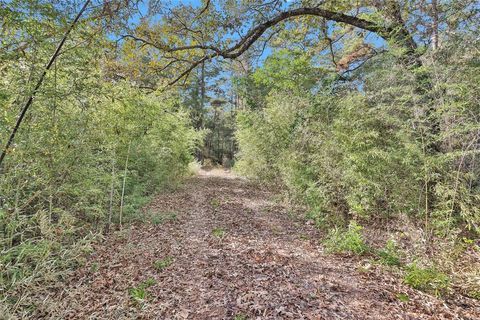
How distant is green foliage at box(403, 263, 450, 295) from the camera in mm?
3137

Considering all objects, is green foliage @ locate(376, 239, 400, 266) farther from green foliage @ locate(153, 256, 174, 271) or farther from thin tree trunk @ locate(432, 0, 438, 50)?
thin tree trunk @ locate(432, 0, 438, 50)

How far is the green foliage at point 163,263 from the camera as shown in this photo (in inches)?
146

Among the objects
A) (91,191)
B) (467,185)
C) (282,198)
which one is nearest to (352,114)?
(467,185)

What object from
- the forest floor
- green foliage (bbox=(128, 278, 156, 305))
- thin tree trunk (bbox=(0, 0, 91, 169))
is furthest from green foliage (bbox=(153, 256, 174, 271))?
thin tree trunk (bbox=(0, 0, 91, 169))

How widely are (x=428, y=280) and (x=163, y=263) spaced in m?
3.20

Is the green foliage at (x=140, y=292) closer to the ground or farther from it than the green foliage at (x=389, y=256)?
closer to the ground

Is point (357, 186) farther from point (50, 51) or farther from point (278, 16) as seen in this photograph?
point (50, 51)

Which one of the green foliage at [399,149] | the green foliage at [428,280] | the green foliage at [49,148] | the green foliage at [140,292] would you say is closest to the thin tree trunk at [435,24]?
the green foliage at [399,149]

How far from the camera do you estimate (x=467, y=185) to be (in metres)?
3.92

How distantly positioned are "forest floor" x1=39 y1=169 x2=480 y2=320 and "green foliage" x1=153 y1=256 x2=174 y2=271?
14mm

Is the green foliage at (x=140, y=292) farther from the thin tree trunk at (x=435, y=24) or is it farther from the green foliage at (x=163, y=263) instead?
the thin tree trunk at (x=435, y=24)

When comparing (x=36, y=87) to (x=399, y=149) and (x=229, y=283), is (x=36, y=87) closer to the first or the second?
(x=229, y=283)

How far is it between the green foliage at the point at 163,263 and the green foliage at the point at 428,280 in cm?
A: 293

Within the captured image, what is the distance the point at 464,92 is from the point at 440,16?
1.80 meters
